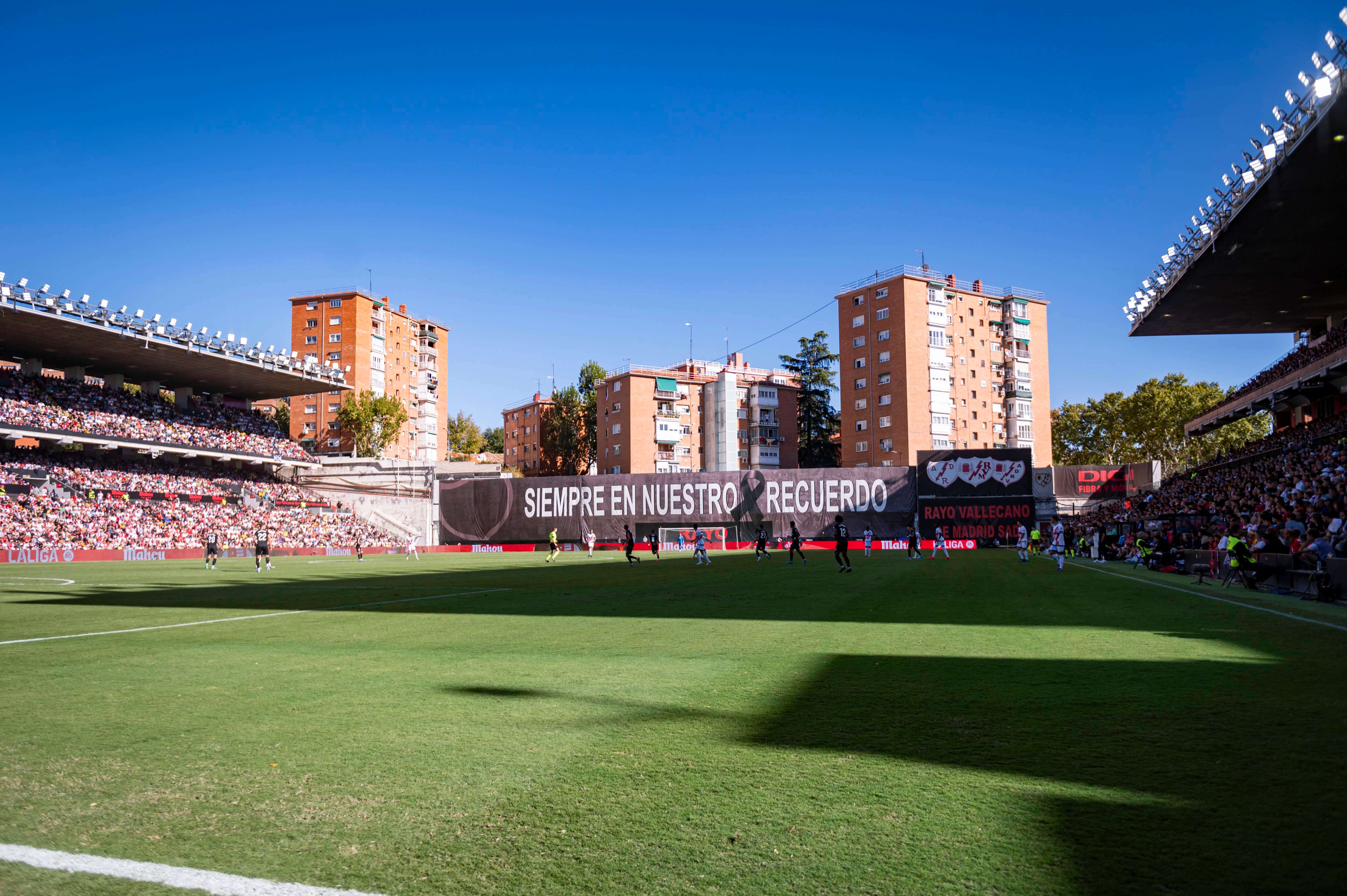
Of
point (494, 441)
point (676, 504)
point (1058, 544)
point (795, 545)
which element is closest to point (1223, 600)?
point (1058, 544)

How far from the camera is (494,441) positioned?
149250mm

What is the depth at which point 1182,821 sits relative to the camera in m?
3.90

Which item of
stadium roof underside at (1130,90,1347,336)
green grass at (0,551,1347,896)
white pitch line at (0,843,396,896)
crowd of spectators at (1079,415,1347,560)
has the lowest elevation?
green grass at (0,551,1347,896)

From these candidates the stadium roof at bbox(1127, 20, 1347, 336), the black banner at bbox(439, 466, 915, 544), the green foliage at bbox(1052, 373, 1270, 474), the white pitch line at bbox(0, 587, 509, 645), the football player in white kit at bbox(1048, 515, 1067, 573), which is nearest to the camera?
the white pitch line at bbox(0, 587, 509, 645)

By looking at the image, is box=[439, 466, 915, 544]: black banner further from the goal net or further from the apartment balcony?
the apartment balcony

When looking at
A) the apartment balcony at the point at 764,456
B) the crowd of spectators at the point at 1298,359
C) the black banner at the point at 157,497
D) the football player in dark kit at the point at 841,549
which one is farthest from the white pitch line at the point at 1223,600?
the apartment balcony at the point at 764,456

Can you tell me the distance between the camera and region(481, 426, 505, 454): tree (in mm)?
147875

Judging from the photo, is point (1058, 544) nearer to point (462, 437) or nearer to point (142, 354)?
point (142, 354)

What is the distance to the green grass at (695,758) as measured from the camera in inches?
137

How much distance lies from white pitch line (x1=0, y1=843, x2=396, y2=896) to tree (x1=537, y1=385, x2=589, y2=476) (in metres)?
94.2

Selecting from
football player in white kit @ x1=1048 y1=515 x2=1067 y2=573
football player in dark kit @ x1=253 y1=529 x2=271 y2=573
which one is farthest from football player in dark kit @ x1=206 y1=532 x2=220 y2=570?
football player in white kit @ x1=1048 y1=515 x2=1067 y2=573

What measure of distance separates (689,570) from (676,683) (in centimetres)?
2092

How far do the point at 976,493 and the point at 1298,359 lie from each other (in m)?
18.1

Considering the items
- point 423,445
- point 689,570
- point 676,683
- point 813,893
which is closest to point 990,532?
point 689,570
